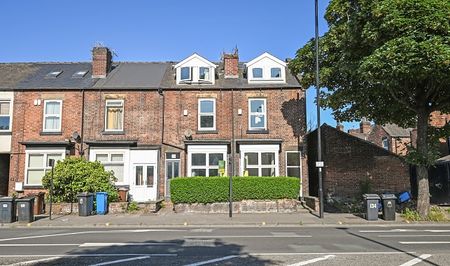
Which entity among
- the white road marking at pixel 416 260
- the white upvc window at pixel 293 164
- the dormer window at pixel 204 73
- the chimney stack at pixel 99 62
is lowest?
the white road marking at pixel 416 260

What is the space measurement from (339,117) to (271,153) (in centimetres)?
532

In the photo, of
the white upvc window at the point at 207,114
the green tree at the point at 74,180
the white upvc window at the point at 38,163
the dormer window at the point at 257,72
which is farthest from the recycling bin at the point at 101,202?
the dormer window at the point at 257,72

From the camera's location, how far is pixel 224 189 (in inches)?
835

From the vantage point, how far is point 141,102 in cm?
2591

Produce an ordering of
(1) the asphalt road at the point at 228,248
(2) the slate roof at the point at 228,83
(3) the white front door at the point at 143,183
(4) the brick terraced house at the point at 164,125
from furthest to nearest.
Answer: (2) the slate roof at the point at 228,83 < (4) the brick terraced house at the point at 164,125 < (3) the white front door at the point at 143,183 < (1) the asphalt road at the point at 228,248

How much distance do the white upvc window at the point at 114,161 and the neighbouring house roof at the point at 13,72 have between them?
24.1ft

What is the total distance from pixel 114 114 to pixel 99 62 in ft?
14.3

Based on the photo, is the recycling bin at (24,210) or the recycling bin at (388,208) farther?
the recycling bin at (388,208)

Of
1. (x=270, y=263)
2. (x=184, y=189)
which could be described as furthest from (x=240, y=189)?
(x=270, y=263)

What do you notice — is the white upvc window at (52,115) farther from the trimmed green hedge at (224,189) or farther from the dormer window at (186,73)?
the trimmed green hedge at (224,189)

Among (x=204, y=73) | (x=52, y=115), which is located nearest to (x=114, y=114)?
(x=52, y=115)

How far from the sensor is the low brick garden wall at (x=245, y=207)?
21.1 metres

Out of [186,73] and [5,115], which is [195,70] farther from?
[5,115]

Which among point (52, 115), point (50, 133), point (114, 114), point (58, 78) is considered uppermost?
point (58, 78)
